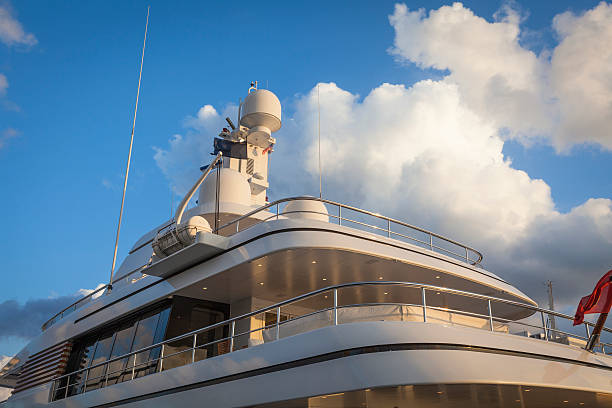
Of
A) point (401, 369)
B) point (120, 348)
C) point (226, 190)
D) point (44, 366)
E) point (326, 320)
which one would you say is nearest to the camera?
point (401, 369)

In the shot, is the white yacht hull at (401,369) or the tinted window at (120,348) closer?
the white yacht hull at (401,369)

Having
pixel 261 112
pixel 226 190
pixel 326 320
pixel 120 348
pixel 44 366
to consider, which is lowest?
pixel 326 320

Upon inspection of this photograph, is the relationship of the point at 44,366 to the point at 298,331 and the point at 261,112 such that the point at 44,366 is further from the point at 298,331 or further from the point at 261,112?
the point at 298,331

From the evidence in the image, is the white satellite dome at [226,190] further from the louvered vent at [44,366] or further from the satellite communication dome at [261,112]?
the louvered vent at [44,366]

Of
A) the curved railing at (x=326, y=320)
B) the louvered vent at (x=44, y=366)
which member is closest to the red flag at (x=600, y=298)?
the curved railing at (x=326, y=320)

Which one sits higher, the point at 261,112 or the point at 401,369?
the point at 261,112

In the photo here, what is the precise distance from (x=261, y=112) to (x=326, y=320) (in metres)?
15.2

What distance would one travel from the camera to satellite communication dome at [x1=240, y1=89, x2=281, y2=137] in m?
24.1

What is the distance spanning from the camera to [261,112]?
78.7 feet

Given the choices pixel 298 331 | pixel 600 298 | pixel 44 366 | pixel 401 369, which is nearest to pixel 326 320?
pixel 298 331

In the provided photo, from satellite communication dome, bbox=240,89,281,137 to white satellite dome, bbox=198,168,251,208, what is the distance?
469cm

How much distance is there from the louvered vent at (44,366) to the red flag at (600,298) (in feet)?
55.1

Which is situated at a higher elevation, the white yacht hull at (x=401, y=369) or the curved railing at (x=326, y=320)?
the curved railing at (x=326, y=320)

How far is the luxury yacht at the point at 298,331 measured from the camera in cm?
938
